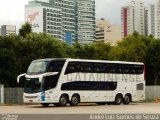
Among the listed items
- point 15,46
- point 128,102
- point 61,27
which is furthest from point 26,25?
point 61,27

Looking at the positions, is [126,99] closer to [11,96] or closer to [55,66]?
[55,66]

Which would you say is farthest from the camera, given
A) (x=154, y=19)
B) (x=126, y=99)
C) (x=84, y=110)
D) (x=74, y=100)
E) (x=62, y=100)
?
(x=154, y=19)

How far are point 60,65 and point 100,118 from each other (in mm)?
17828

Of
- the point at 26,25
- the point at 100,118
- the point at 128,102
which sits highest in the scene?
the point at 26,25

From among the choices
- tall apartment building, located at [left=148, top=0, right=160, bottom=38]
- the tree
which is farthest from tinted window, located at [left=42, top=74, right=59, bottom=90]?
tall apartment building, located at [left=148, top=0, right=160, bottom=38]

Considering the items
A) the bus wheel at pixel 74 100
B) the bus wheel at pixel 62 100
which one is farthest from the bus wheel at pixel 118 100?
the bus wheel at pixel 62 100

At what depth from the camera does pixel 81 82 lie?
3922 centimetres

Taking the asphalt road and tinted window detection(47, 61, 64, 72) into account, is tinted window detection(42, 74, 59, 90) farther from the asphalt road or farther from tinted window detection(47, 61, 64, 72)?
the asphalt road

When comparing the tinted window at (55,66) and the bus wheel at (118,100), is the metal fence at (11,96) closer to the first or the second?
the bus wheel at (118,100)

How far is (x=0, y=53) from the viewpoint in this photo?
52.9 metres

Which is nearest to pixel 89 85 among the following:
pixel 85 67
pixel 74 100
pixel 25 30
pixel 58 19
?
pixel 85 67

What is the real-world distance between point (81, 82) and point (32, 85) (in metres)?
4.24

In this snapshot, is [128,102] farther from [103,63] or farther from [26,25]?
[26,25]

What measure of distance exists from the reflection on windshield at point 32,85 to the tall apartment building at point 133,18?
14016 cm
